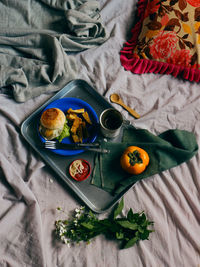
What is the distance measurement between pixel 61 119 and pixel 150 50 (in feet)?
1.45

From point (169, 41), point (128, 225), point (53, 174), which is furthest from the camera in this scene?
point (169, 41)

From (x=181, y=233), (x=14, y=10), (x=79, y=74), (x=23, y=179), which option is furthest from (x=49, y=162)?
(x=14, y=10)

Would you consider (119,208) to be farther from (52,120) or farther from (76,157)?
(52,120)

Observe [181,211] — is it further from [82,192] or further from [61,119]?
[61,119]

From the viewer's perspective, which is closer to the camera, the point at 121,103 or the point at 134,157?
the point at 134,157

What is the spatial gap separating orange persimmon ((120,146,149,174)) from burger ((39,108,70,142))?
213 millimetres

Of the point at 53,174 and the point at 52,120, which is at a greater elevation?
the point at 52,120

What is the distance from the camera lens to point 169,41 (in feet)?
2.90

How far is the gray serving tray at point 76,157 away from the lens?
750 mm

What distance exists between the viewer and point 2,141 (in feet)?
2.60

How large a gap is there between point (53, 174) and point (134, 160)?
0.87ft

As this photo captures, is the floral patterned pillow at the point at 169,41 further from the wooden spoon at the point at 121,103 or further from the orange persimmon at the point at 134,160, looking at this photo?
the orange persimmon at the point at 134,160

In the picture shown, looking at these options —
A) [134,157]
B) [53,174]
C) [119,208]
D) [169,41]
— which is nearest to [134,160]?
[134,157]

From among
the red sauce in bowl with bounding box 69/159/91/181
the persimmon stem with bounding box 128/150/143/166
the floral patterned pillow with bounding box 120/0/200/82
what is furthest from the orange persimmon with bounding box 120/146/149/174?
the floral patterned pillow with bounding box 120/0/200/82
